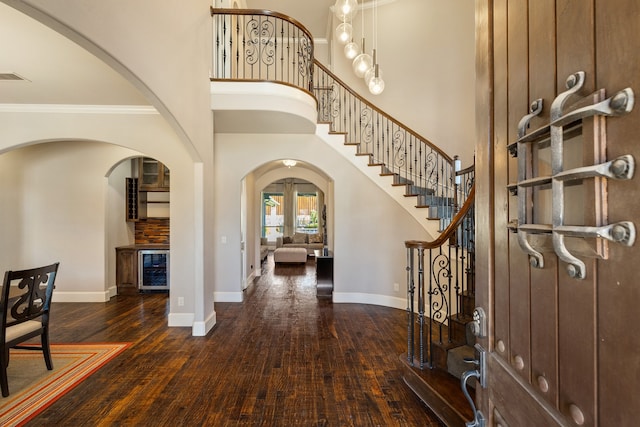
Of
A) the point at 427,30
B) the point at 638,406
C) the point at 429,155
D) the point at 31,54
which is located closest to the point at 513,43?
the point at 638,406

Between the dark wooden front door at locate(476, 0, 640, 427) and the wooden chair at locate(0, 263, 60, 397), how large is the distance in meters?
3.42

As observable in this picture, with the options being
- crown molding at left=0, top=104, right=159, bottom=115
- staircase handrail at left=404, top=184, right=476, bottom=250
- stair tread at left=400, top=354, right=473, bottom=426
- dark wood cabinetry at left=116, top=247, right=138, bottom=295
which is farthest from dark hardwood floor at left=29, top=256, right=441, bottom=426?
crown molding at left=0, top=104, right=159, bottom=115

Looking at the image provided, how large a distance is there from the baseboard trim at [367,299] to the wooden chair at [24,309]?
3.78 metres

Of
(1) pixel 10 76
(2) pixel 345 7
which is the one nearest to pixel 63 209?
(1) pixel 10 76

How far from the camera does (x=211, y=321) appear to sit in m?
4.07

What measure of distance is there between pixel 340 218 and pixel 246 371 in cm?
293

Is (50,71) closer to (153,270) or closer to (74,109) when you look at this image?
(74,109)

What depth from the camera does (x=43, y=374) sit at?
2891 mm

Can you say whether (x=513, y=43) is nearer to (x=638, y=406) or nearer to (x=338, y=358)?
(x=638, y=406)

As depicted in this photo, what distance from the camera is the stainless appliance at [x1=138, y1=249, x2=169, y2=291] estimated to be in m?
5.71

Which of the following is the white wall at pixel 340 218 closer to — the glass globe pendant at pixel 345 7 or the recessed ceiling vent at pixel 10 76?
the glass globe pendant at pixel 345 7

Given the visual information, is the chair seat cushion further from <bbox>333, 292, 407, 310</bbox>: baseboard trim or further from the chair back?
<bbox>333, 292, 407, 310</bbox>: baseboard trim

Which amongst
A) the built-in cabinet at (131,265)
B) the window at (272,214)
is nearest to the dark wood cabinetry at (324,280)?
the built-in cabinet at (131,265)

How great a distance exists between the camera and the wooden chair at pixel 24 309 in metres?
2.47
